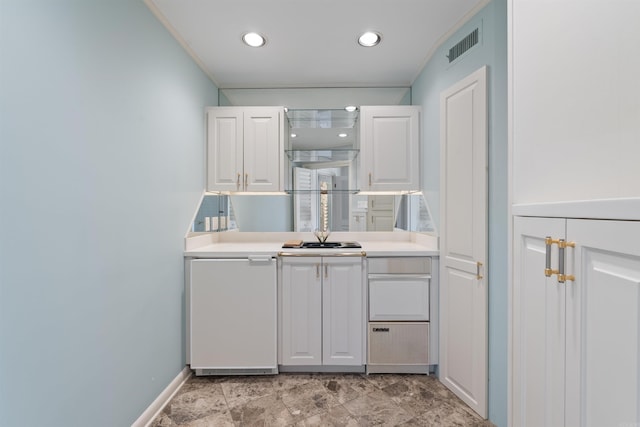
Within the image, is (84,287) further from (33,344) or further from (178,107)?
(178,107)

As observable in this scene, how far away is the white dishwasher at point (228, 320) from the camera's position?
2127 millimetres

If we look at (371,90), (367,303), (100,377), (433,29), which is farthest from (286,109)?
(100,377)

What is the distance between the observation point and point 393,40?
208 centimetres

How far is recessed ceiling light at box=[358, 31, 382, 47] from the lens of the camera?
200cm

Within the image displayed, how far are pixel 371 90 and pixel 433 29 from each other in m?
0.84

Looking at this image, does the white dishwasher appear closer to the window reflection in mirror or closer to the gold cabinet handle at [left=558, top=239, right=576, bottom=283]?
the window reflection in mirror

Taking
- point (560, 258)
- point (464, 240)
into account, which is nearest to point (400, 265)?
point (464, 240)

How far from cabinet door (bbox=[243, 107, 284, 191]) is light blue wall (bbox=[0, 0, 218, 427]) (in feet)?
2.31

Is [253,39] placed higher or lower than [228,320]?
higher

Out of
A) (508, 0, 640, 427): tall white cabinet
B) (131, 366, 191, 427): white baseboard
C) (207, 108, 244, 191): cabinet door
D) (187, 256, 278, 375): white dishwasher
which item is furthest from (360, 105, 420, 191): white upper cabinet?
(131, 366, 191, 427): white baseboard

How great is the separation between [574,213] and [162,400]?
2.33 m

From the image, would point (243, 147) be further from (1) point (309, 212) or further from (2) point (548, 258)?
(2) point (548, 258)

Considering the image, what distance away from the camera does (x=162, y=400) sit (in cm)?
183

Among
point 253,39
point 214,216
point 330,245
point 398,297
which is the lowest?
point 398,297
